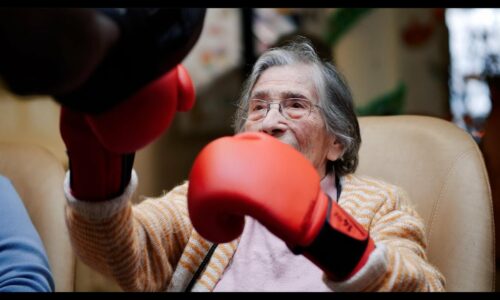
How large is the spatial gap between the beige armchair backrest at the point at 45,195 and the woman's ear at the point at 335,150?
633 millimetres

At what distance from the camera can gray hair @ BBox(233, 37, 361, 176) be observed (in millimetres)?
1278

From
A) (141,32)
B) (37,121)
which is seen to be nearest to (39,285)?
(141,32)

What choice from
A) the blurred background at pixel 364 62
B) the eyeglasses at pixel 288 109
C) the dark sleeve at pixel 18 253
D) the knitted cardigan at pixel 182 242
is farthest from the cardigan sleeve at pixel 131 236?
the blurred background at pixel 364 62

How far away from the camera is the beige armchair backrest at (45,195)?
1.37 metres

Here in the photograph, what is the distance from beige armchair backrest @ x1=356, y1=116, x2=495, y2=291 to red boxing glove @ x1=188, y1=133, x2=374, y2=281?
402mm

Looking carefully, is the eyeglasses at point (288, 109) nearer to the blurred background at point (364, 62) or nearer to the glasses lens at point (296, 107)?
the glasses lens at point (296, 107)

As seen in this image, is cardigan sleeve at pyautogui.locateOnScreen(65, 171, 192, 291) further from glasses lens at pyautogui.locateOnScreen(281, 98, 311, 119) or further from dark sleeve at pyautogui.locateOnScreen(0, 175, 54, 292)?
glasses lens at pyautogui.locateOnScreen(281, 98, 311, 119)

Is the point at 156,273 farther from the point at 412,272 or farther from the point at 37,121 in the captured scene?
the point at 37,121

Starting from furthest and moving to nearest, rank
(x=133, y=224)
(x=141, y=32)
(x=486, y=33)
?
(x=486, y=33), (x=133, y=224), (x=141, y=32)

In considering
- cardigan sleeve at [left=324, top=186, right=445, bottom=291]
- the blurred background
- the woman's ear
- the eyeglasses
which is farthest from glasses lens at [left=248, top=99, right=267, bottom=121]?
the blurred background

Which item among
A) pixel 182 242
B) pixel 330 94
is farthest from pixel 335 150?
pixel 182 242

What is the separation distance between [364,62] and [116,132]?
91.6 inches

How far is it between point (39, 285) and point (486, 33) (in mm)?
2303

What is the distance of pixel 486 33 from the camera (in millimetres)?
2686
